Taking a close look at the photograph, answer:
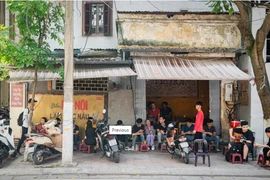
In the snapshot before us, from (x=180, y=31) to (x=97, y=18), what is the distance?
3659 millimetres

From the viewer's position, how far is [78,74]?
10461mm

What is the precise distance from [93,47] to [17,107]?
368 centimetres

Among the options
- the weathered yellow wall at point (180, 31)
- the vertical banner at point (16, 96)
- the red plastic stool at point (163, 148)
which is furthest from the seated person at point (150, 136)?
the vertical banner at point (16, 96)

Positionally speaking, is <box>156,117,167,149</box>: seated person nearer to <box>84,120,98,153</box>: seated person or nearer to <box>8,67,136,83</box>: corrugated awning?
<box>84,120,98,153</box>: seated person

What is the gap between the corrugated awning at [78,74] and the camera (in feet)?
33.3

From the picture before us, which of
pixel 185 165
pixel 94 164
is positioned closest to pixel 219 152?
pixel 185 165

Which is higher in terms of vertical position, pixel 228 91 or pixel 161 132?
pixel 228 91

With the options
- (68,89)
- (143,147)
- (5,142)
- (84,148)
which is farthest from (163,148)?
(5,142)

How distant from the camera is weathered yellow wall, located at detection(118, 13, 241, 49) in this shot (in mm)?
11391

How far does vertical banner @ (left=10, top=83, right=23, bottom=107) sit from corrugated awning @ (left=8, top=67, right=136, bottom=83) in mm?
1451

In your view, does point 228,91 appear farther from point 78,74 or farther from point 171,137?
point 78,74

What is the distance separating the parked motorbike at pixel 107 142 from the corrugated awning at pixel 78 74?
60.0 inches

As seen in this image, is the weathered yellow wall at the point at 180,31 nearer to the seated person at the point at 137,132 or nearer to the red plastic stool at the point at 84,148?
the seated person at the point at 137,132

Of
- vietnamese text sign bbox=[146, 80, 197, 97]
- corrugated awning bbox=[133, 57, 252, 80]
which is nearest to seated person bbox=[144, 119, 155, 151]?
corrugated awning bbox=[133, 57, 252, 80]
